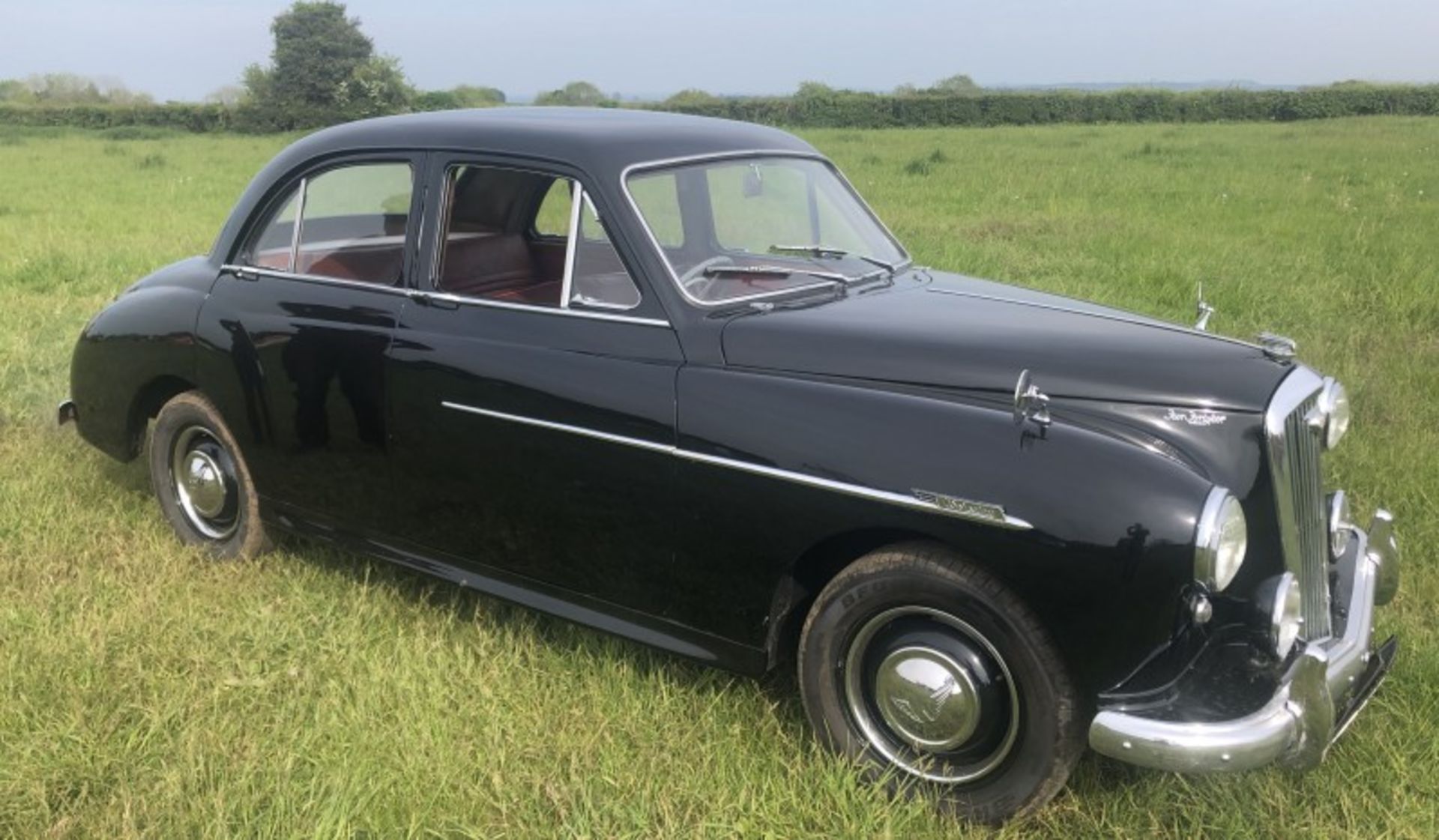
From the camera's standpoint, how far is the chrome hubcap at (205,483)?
452 centimetres

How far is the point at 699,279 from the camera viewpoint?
334 cm

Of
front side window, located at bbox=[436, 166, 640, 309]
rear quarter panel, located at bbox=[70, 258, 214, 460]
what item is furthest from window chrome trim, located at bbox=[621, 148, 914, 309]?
rear quarter panel, located at bbox=[70, 258, 214, 460]

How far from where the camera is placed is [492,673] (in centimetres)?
351

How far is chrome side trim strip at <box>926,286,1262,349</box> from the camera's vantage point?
3.12 meters

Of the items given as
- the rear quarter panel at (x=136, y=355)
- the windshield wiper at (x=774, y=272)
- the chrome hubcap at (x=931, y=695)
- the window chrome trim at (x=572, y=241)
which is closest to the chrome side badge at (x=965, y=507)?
the chrome hubcap at (x=931, y=695)

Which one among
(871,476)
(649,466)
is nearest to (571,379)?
(649,466)

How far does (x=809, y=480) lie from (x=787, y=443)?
0.12 meters

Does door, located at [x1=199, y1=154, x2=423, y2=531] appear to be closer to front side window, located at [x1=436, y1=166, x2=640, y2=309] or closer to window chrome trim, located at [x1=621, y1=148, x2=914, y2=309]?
front side window, located at [x1=436, y1=166, x2=640, y2=309]

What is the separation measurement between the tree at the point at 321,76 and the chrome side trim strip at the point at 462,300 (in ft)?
143

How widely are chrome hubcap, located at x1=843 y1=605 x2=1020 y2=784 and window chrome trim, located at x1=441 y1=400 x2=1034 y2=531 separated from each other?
268 millimetres

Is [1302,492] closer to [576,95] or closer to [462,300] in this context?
[462,300]

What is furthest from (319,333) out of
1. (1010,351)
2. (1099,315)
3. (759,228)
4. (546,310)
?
(1099,315)

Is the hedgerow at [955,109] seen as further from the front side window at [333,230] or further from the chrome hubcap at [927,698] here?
the chrome hubcap at [927,698]

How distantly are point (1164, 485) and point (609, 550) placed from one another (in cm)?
153
